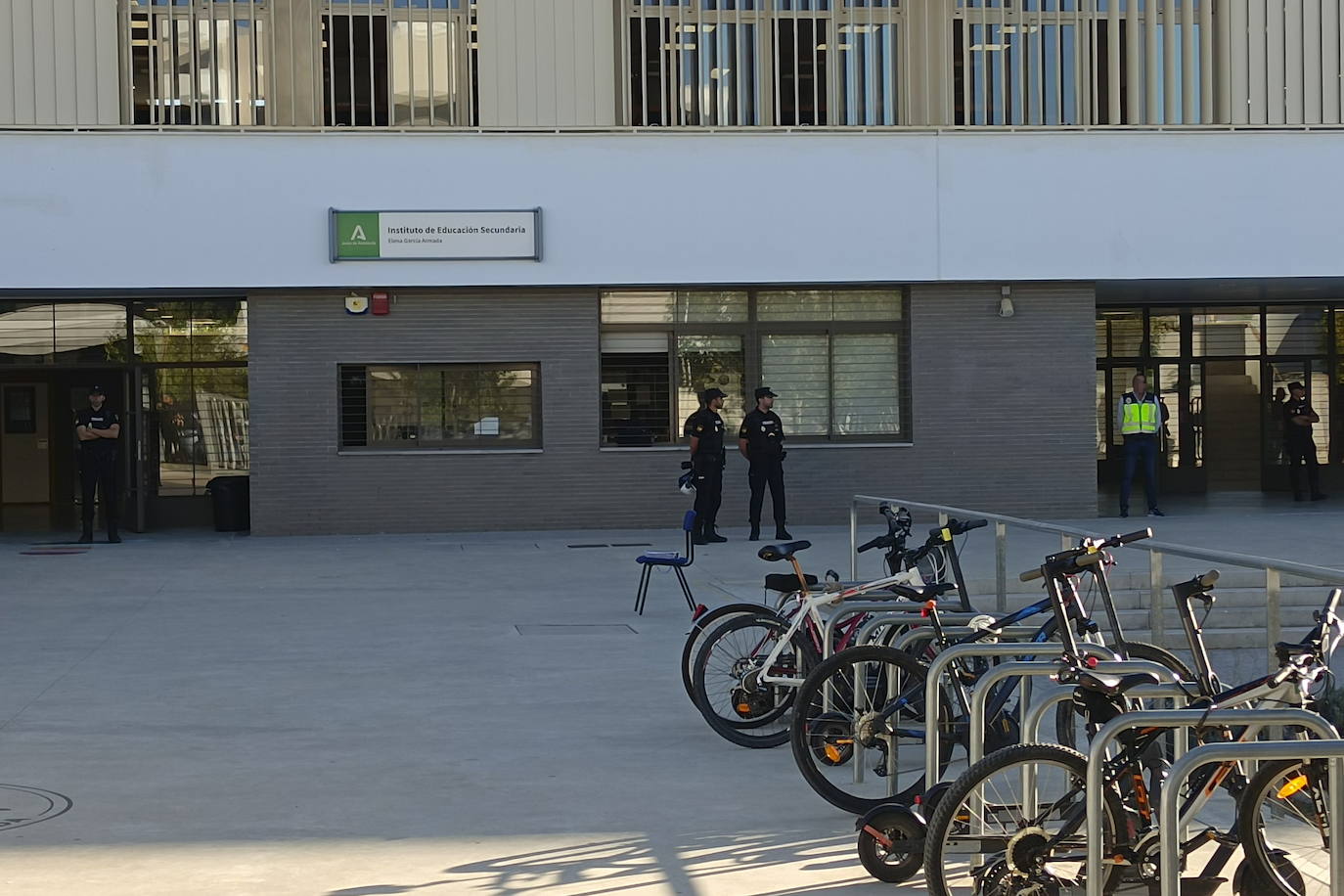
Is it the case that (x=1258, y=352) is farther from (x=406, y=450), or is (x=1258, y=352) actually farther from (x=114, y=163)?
(x=114, y=163)

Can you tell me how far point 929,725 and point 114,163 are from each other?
16.7 m

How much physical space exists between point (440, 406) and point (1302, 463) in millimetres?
12515

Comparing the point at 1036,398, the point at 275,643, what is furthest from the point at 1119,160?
the point at 275,643

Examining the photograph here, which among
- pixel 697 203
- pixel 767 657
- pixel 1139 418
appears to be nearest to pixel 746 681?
pixel 767 657

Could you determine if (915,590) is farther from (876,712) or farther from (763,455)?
(763,455)

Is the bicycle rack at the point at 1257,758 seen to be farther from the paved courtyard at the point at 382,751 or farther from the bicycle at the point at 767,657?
the bicycle at the point at 767,657

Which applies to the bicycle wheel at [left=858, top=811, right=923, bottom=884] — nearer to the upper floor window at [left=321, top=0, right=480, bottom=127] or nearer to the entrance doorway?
the upper floor window at [left=321, top=0, right=480, bottom=127]

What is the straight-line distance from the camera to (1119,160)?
2170 centimetres

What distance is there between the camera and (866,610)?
7812mm

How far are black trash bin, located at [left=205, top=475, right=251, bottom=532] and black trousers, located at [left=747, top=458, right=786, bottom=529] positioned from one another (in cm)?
636

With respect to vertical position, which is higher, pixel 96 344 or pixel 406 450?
pixel 96 344

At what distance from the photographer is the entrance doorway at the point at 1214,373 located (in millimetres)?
26047

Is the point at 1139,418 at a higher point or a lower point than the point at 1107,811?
higher

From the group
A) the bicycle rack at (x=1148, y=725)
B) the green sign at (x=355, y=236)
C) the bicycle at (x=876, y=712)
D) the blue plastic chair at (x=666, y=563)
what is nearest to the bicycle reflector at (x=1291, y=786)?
the bicycle rack at (x=1148, y=725)
